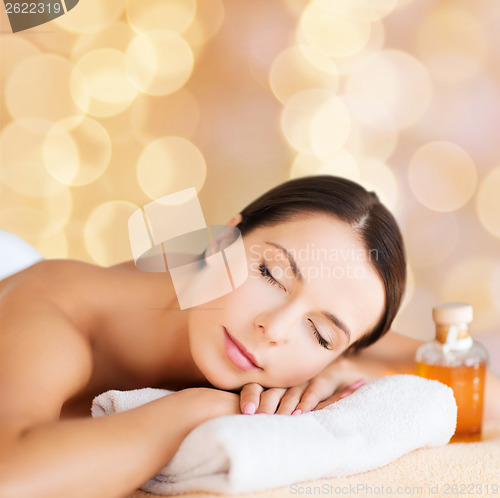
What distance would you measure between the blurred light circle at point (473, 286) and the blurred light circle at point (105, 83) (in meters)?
1.02

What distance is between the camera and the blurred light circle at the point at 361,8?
146cm

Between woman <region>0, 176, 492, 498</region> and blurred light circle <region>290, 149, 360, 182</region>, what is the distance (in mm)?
463

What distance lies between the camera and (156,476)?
0.62 m

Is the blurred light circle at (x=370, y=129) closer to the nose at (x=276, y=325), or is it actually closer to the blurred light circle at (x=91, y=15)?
the blurred light circle at (x=91, y=15)

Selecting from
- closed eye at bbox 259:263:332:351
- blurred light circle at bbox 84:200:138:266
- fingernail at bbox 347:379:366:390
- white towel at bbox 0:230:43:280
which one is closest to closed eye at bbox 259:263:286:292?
closed eye at bbox 259:263:332:351

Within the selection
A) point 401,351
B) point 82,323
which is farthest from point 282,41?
point 82,323

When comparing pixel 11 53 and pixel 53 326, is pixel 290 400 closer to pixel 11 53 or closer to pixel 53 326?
pixel 53 326

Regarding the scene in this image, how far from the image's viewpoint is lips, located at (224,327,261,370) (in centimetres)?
82

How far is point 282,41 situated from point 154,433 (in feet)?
3.99

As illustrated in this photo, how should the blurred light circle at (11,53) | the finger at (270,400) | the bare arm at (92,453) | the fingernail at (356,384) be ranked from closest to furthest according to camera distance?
the bare arm at (92,453)
the finger at (270,400)
the fingernail at (356,384)
the blurred light circle at (11,53)

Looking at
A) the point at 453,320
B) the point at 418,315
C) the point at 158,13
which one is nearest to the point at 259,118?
the point at 158,13

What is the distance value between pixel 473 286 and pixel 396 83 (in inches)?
24.3

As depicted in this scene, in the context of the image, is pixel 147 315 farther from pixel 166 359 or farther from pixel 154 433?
pixel 154 433

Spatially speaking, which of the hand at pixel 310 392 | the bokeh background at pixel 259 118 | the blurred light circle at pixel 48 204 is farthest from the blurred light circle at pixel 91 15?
the hand at pixel 310 392
